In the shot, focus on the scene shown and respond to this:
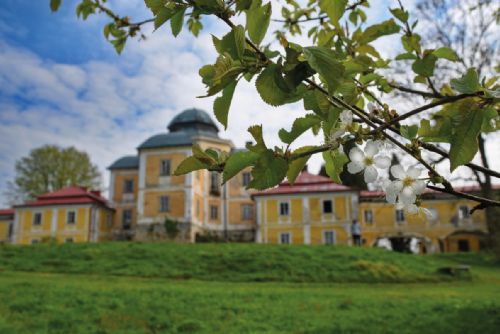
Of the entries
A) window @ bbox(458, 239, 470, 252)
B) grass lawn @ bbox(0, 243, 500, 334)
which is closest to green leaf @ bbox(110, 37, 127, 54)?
grass lawn @ bbox(0, 243, 500, 334)

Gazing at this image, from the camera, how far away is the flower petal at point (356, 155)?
98 cm

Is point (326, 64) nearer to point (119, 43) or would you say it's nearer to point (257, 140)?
point (257, 140)

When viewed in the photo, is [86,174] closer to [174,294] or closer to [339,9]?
[174,294]

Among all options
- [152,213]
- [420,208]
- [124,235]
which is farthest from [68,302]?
[124,235]

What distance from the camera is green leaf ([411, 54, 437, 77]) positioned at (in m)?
1.41

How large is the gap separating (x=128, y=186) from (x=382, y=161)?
32.1m

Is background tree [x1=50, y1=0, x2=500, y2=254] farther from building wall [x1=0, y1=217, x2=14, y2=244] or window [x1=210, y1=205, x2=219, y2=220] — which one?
building wall [x1=0, y1=217, x2=14, y2=244]

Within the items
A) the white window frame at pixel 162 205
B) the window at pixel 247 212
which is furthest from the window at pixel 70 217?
the window at pixel 247 212

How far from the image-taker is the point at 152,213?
28219mm

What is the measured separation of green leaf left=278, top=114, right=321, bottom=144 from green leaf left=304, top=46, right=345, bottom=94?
0.18m

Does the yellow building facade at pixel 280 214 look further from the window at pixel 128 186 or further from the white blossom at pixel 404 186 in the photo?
the white blossom at pixel 404 186

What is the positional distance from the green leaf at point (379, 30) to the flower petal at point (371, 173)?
102cm

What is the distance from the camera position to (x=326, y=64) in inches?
29.4

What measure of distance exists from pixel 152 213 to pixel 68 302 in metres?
20.7
